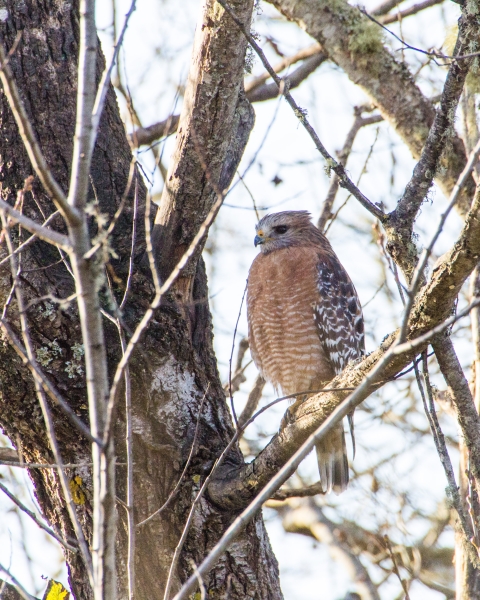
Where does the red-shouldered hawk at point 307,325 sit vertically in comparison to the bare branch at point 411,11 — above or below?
below

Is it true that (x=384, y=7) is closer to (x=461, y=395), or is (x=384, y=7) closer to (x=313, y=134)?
(x=313, y=134)

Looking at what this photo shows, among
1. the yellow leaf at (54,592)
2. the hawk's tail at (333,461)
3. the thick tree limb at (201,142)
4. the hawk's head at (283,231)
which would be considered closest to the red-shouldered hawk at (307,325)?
the hawk's tail at (333,461)

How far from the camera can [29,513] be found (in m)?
2.82

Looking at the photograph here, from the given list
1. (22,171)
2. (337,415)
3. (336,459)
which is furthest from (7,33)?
(336,459)

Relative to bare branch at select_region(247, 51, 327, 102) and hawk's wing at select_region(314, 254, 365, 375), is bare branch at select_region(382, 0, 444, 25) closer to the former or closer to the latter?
bare branch at select_region(247, 51, 327, 102)

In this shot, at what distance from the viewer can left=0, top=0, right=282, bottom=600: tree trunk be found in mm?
3641

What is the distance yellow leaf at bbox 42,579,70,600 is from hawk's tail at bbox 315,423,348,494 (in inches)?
89.0

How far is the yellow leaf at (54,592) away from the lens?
400cm

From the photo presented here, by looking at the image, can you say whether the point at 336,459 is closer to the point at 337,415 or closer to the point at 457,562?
the point at 457,562

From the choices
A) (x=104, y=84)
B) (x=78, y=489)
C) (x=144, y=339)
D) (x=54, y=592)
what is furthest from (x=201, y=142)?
(x=54, y=592)

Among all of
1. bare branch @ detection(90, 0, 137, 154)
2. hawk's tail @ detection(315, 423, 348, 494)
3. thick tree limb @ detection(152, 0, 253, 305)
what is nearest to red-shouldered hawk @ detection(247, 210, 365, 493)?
hawk's tail @ detection(315, 423, 348, 494)

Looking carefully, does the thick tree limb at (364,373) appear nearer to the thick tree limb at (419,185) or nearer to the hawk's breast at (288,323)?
the thick tree limb at (419,185)

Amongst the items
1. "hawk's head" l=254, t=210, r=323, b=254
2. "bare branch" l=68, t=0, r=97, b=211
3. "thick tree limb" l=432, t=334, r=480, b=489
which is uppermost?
"hawk's head" l=254, t=210, r=323, b=254

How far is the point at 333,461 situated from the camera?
561 centimetres
